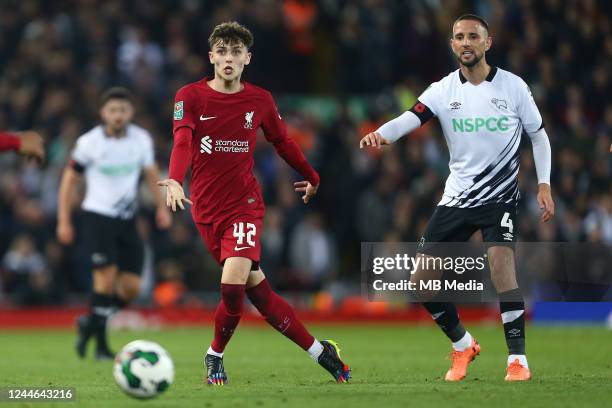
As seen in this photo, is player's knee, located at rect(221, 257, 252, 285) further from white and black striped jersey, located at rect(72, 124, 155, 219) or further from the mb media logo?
white and black striped jersey, located at rect(72, 124, 155, 219)

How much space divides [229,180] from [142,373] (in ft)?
6.25

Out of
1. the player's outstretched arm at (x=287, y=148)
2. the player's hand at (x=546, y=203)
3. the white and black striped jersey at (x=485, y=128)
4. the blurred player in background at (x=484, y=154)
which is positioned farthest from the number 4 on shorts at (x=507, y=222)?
the player's outstretched arm at (x=287, y=148)

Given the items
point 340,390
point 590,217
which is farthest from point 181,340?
point 340,390

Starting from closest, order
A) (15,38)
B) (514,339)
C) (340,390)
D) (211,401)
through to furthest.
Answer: (211,401) < (340,390) < (514,339) < (15,38)

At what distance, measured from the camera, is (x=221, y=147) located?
8.95m

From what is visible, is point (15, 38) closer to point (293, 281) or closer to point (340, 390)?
point (293, 281)

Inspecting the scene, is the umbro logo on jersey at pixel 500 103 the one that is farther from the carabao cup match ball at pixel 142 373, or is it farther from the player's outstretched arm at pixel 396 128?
the carabao cup match ball at pixel 142 373

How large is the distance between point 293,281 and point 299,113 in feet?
10.9

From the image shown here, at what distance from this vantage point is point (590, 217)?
57.8 feet

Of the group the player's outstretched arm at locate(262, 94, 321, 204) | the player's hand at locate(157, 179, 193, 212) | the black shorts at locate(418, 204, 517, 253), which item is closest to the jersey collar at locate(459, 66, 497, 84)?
the black shorts at locate(418, 204, 517, 253)

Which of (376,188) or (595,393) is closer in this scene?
(595,393)

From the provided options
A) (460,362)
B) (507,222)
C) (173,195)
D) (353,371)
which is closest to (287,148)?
(173,195)

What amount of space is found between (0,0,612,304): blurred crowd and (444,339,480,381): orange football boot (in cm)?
839

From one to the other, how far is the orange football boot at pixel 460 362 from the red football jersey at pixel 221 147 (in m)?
1.89
